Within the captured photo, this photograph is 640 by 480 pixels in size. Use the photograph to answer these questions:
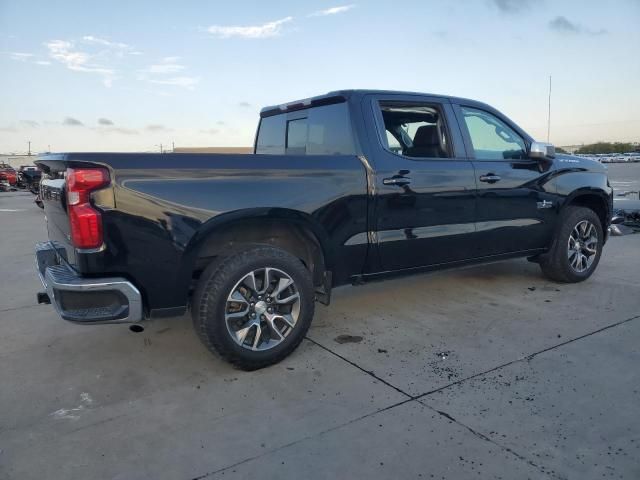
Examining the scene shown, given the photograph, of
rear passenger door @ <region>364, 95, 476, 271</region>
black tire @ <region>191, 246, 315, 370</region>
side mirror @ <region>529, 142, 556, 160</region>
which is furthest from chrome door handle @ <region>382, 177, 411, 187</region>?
side mirror @ <region>529, 142, 556, 160</region>

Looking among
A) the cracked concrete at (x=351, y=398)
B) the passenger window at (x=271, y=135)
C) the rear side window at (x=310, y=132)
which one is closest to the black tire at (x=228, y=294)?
the cracked concrete at (x=351, y=398)

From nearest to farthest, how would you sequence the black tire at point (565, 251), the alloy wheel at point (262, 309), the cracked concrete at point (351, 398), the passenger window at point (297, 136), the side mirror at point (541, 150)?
the cracked concrete at point (351, 398), the alloy wheel at point (262, 309), the passenger window at point (297, 136), the side mirror at point (541, 150), the black tire at point (565, 251)

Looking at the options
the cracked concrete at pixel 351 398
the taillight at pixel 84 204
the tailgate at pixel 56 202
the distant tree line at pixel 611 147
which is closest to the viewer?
the cracked concrete at pixel 351 398

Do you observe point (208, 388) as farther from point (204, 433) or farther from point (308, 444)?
point (308, 444)

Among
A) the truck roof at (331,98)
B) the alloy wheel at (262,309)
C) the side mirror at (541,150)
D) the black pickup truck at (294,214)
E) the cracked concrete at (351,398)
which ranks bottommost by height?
the cracked concrete at (351,398)

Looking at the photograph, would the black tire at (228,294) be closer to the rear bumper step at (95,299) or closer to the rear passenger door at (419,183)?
the rear bumper step at (95,299)

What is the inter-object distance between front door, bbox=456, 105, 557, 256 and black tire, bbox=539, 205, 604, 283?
205 mm

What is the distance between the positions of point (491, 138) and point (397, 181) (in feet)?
4.64

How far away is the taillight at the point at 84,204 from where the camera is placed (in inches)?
116

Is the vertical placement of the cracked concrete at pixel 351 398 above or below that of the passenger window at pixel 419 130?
below

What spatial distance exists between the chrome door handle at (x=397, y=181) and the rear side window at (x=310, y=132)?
34 centimetres

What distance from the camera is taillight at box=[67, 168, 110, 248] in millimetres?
2936

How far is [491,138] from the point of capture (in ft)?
15.9

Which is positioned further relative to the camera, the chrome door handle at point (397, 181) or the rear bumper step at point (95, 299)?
the chrome door handle at point (397, 181)
